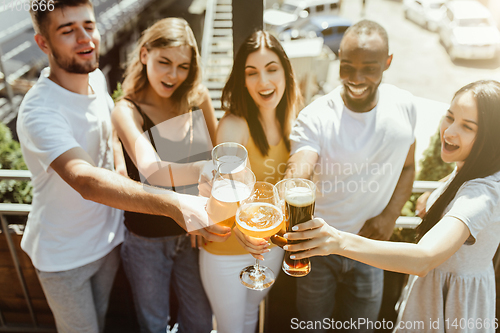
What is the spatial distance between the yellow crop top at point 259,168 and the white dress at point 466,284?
2.69 feet

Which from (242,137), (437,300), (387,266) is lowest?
(437,300)

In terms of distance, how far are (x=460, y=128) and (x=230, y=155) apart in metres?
1.07

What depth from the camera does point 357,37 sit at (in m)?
1.80

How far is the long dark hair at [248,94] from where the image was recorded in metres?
1.78

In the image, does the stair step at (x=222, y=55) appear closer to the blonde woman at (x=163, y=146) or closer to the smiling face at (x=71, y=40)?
the blonde woman at (x=163, y=146)

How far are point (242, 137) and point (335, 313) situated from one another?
1.39m

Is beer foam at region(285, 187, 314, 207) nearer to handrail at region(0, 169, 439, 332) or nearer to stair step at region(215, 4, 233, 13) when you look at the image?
handrail at region(0, 169, 439, 332)

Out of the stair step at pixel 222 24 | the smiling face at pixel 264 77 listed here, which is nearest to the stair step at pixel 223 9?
the stair step at pixel 222 24

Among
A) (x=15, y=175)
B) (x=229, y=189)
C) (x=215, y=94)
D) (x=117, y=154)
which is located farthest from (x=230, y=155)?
(x=215, y=94)

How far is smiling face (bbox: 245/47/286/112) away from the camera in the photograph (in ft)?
5.78

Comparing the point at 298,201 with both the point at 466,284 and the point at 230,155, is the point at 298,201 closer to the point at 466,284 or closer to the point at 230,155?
the point at 230,155

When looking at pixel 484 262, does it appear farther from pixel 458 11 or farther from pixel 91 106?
pixel 458 11


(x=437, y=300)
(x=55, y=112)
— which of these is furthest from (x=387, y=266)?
(x=55, y=112)

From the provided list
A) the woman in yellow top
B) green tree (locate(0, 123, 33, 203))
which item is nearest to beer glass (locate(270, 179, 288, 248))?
the woman in yellow top
